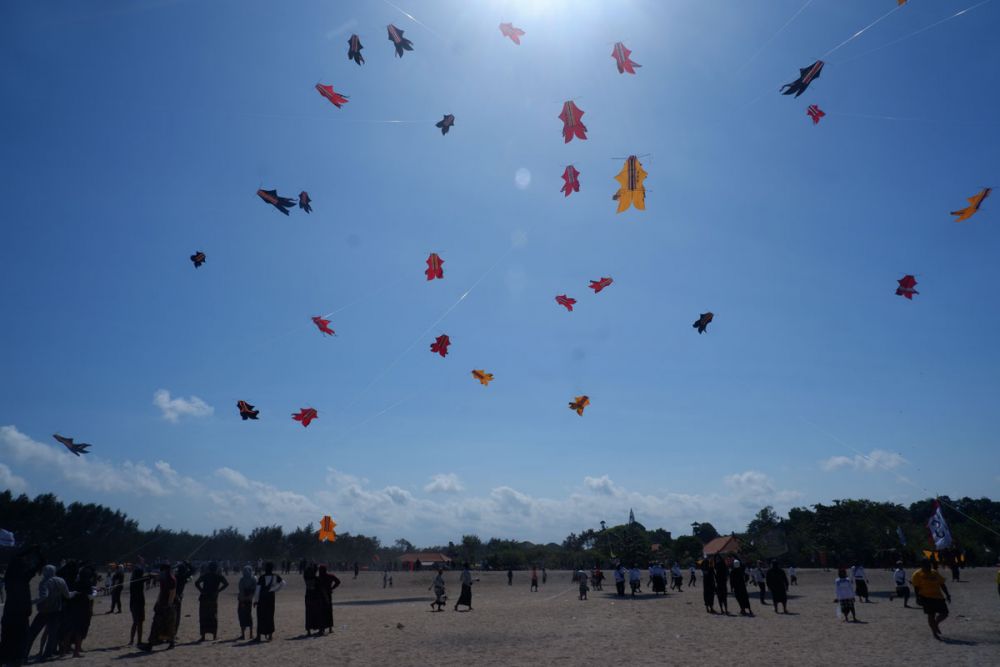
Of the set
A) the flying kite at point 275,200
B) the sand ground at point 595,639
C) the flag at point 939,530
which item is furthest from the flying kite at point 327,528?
the flag at point 939,530

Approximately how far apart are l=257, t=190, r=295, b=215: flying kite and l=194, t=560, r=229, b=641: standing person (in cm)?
743

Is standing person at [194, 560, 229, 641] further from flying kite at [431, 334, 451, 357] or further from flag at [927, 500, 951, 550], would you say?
flag at [927, 500, 951, 550]

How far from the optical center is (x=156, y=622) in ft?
38.2

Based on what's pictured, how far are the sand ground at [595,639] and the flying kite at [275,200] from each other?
28.7ft

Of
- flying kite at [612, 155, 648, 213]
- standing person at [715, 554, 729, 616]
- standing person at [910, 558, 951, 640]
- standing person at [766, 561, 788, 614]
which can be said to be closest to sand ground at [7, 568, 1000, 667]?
standing person at [910, 558, 951, 640]

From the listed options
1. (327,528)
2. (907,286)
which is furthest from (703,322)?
(327,528)

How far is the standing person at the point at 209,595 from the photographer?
40.7 ft

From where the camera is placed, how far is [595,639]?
12.7 meters

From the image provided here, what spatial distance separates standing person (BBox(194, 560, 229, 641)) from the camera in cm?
1241

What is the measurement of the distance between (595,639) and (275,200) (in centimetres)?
1136

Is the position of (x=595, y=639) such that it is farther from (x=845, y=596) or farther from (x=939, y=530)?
(x=939, y=530)

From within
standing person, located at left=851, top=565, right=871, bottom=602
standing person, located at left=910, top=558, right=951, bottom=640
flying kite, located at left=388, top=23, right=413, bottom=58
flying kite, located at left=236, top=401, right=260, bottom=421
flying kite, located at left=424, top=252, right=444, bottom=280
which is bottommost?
standing person, located at left=851, top=565, right=871, bottom=602

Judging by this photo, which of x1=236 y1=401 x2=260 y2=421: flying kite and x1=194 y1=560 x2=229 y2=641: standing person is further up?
x1=236 y1=401 x2=260 y2=421: flying kite

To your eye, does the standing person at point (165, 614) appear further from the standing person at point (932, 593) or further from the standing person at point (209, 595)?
the standing person at point (932, 593)
